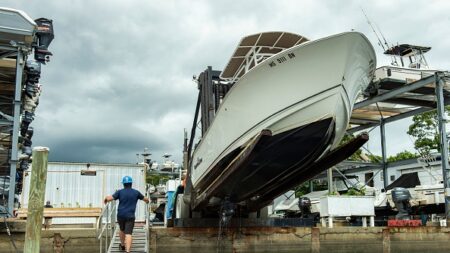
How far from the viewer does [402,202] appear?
527 inches

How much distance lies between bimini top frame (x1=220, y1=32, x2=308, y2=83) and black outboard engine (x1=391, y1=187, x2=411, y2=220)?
6.19 metres

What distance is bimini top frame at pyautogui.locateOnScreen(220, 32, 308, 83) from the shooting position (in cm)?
938

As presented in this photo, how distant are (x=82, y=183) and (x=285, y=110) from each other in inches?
389

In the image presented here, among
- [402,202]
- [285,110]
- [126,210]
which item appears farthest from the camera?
[402,202]

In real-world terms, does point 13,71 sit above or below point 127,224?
above

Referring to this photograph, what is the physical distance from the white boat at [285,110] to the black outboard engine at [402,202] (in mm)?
5312

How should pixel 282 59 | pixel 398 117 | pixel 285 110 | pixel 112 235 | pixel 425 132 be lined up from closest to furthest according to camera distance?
1. pixel 282 59
2. pixel 285 110
3. pixel 112 235
4. pixel 398 117
5. pixel 425 132

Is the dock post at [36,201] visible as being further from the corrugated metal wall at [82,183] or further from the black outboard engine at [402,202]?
the black outboard engine at [402,202]

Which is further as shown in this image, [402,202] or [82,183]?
[82,183]

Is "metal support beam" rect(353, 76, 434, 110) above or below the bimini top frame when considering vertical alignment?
above

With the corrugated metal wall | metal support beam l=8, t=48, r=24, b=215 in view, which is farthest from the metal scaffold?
the corrugated metal wall

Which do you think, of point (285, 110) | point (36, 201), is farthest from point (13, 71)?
point (285, 110)

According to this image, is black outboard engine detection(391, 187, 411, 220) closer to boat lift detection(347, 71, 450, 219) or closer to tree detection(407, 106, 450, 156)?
boat lift detection(347, 71, 450, 219)

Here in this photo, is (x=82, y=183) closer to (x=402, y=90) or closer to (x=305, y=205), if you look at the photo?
(x=305, y=205)
